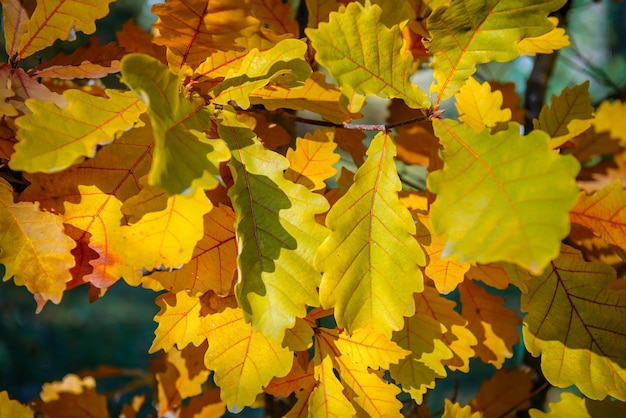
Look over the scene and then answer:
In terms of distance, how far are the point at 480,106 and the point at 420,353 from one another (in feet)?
1.02

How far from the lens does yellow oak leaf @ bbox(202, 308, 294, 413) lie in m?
0.56

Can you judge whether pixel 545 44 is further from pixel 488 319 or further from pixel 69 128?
pixel 69 128

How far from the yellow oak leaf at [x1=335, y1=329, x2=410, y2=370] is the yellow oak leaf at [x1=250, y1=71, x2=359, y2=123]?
9.8 inches

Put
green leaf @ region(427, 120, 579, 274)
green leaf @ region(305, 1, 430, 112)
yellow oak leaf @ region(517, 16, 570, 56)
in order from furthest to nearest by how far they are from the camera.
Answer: yellow oak leaf @ region(517, 16, 570, 56) → green leaf @ region(305, 1, 430, 112) → green leaf @ region(427, 120, 579, 274)

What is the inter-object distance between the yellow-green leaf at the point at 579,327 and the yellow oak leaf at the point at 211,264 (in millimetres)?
327

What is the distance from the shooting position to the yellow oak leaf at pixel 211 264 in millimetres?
568

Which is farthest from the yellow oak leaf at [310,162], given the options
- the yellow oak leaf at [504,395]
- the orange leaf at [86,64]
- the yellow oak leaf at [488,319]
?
the yellow oak leaf at [504,395]

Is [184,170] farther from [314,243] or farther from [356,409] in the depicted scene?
[356,409]

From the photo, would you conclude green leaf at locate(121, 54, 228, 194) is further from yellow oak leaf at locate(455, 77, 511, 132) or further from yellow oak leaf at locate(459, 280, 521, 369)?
yellow oak leaf at locate(459, 280, 521, 369)

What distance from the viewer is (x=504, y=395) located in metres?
0.98

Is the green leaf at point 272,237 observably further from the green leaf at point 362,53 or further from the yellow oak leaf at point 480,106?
the yellow oak leaf at point 480,106

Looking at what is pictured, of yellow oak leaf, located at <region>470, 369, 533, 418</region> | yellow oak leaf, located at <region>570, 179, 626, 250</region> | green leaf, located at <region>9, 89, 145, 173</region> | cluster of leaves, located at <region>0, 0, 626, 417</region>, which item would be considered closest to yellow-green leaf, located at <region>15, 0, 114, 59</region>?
cluster of leaves, located at <region>0, 0, 626, 417</region>

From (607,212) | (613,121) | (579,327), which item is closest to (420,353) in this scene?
(579,327)

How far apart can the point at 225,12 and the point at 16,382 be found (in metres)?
4.13
